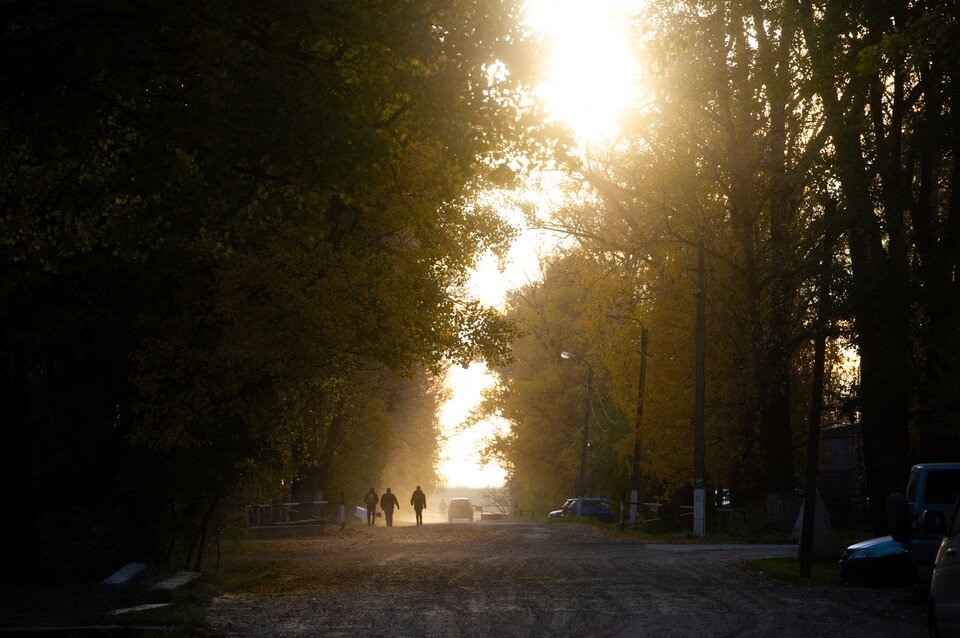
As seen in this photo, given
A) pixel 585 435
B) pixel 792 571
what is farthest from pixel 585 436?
pixel 792 571

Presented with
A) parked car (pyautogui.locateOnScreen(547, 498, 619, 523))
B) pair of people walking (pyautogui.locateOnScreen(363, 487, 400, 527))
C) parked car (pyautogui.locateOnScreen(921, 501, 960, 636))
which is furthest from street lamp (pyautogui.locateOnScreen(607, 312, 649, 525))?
parked car (pyautogui.locateOnScreen(921, 501, 960, 636))

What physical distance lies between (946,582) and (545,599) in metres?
6.75

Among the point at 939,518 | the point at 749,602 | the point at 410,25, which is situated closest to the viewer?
the point at 939,518

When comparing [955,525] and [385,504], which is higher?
[955,525]

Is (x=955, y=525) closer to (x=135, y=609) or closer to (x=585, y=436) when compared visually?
(x=135, y=609)

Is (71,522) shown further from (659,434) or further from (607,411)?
(607,411)

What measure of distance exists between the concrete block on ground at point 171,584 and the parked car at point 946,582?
9.53 meters

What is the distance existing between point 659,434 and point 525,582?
2257 cm

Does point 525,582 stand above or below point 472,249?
below

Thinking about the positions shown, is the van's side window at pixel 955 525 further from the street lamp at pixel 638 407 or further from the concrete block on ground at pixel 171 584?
the street lamp at pixel 638 407

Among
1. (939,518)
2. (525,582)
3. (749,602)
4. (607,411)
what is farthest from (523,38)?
(607,411)

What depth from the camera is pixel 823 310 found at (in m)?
20.6

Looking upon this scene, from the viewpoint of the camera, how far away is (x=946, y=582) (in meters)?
9.30

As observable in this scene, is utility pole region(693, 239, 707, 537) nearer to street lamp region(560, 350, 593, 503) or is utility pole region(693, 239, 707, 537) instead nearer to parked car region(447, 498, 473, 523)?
street lamp region(560, 350, 593, 503)
